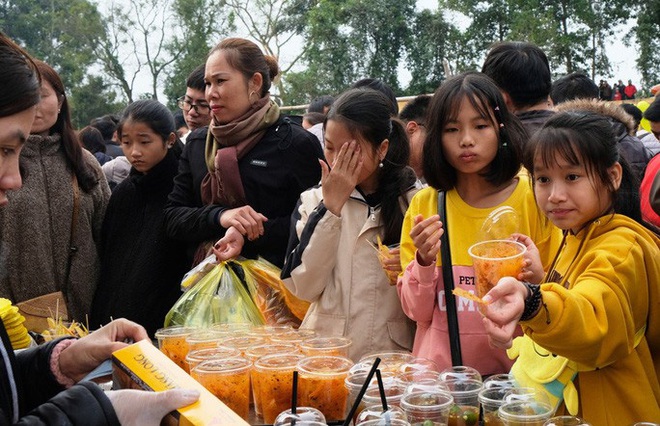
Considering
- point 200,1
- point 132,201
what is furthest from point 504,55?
point 200,1

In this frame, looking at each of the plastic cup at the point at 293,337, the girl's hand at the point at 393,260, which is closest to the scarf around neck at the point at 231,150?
the girl's hand at the point at 393,260

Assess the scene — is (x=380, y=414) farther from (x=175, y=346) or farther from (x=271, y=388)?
(x=175, y=346)

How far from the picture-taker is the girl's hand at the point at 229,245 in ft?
10.5

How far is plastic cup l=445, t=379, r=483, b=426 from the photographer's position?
173 cm

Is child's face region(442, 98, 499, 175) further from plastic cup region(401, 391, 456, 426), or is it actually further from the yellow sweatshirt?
plastic cup region(401, 391, 456, 426)

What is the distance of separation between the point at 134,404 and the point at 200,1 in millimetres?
35899

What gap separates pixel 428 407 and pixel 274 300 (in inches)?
61.4

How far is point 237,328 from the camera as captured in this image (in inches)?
103

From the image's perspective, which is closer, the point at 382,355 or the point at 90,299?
the point at 382,355

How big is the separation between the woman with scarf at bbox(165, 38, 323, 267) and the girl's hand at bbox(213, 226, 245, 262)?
0.09 meters

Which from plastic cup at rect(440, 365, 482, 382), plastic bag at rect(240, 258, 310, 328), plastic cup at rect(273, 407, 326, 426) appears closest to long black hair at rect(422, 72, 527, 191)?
plastic bag at rect(240, 258, 310, 328)

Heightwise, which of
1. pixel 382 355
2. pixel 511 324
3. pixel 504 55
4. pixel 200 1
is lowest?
pixel 382 355

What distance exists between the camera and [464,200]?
2670 mm

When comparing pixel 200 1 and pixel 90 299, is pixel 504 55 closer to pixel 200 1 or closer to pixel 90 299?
pixel 90 299
